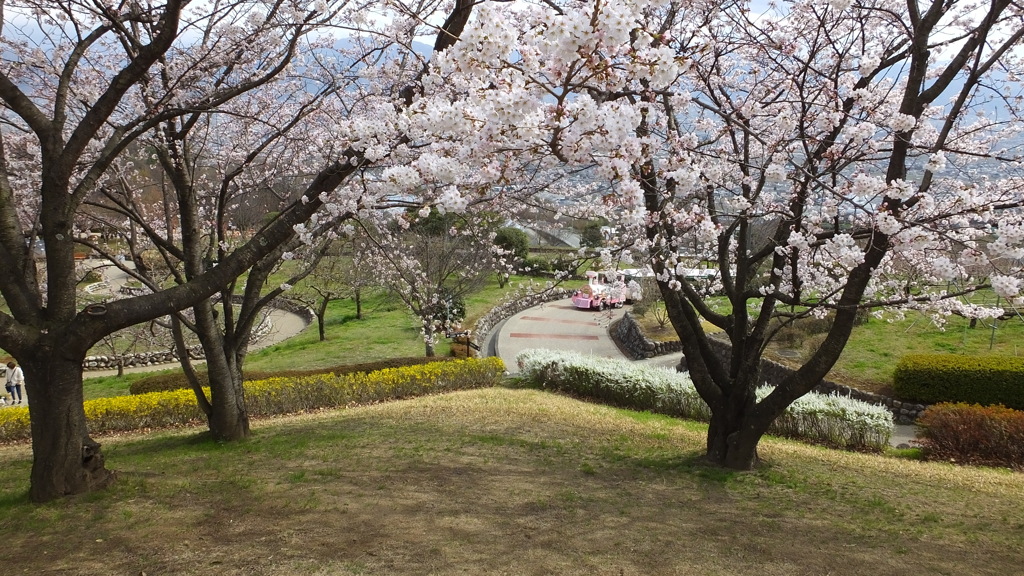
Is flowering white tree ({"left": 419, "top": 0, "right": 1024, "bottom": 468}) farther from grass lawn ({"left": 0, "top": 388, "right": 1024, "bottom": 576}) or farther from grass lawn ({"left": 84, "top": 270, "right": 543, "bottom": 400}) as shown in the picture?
grass lawn ({"left": 84, "top": 270, "right": 543, "bottom": 400})

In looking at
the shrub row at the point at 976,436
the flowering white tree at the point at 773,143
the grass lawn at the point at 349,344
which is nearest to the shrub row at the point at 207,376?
the grass lawn at the point at 349,344

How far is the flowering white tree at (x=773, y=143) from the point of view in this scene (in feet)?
9.43

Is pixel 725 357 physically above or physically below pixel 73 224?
below

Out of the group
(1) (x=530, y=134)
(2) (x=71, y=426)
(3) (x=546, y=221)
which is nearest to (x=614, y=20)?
(1) (x=530, y=134)

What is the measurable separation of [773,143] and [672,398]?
20.4 feet

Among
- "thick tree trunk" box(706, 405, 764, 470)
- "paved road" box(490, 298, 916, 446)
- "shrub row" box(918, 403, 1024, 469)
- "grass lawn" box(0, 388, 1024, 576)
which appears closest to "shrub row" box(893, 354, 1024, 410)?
"shrub row" box(918, 403, 1024, 469)

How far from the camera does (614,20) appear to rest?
8.25 ft

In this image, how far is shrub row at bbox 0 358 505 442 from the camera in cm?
859

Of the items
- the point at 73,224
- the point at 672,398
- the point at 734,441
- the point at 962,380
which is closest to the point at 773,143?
the point at 734,441

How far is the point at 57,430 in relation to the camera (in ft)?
12.6

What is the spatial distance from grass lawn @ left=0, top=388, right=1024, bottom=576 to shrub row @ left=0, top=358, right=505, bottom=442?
2367 millimetres

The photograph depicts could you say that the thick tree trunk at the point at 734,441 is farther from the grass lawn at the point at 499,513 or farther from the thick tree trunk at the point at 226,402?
the thick tree trunk at the point at 226,402

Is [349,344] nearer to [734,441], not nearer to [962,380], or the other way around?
[734,441]

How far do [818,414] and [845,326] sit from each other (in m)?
4.43
